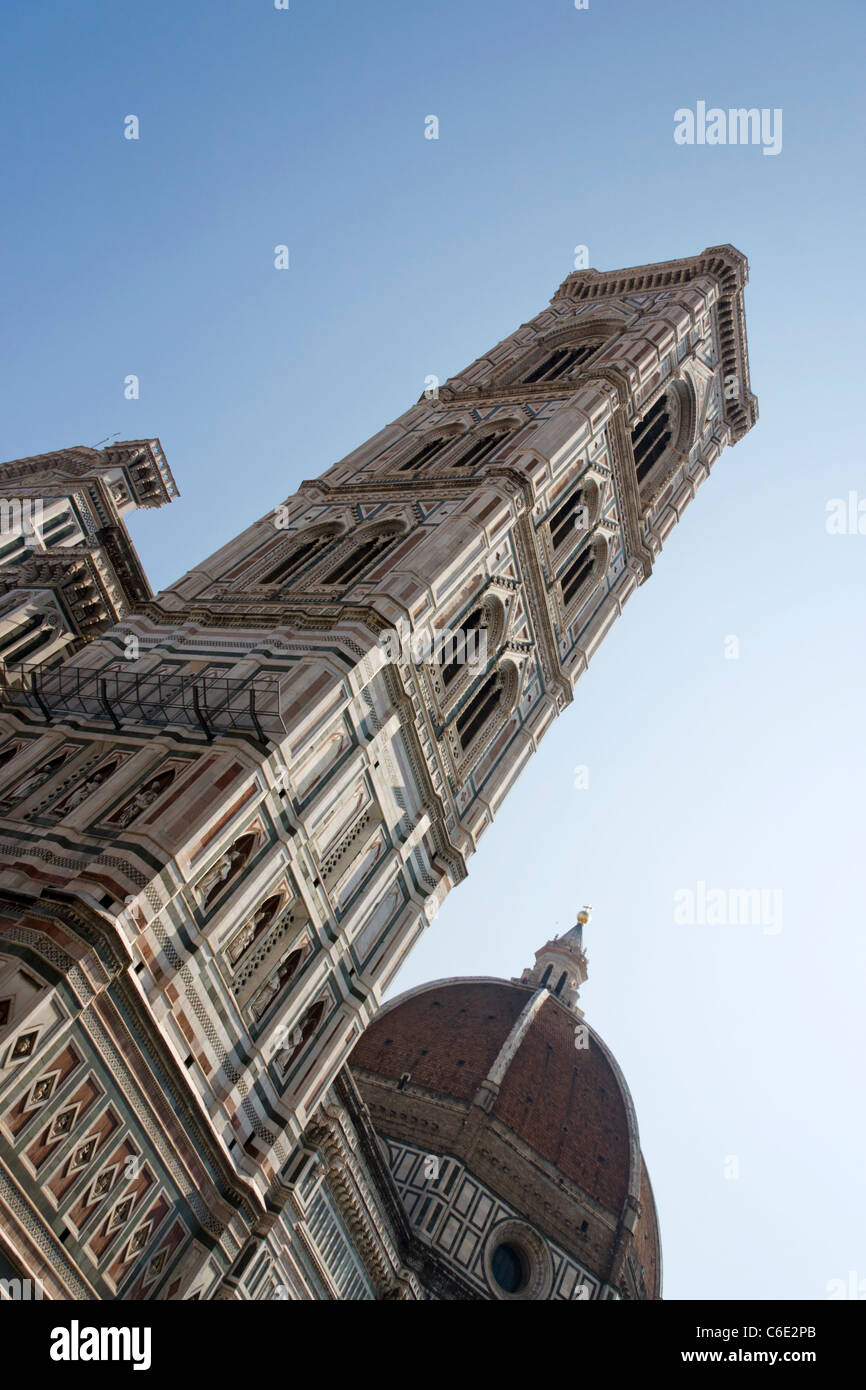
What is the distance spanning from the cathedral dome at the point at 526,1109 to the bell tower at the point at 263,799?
23800 mm

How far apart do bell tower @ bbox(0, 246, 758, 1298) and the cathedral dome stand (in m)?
23.8

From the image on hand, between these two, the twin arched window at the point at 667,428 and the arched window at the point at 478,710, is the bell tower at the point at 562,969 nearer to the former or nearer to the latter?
the twin arched window at the point at 667,428

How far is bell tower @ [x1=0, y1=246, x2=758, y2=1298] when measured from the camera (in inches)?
538

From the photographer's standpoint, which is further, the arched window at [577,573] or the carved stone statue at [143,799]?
the arched window at [577,573]

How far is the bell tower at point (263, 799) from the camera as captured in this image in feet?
44.8

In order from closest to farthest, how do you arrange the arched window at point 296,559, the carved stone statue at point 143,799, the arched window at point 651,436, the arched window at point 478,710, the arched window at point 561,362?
1. the carved stone statue at point 143,799
2. the arched window at point 478,710
3. the arched window at point 296,559
4. the arched window at point 651,436
5. the arched window at point 561,362

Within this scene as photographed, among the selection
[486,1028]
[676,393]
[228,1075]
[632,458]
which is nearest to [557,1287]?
[486,1028]

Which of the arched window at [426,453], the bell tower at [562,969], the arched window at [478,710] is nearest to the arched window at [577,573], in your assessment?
the arched window at [478,710]

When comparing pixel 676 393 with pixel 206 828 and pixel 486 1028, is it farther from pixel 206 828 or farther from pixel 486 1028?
pixel 486 1028

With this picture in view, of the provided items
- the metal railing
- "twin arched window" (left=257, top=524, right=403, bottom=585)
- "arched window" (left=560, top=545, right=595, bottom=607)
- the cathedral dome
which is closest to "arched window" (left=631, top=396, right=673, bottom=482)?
"arched window" (left=560, top=545, right=595, bottom=607)

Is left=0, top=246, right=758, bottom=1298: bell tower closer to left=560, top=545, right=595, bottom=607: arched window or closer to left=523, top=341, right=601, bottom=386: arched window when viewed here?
left=560, top=545, right=595, bottom=607: arched window

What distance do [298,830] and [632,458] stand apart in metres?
20.1

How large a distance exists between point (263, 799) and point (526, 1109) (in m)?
35.4
